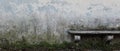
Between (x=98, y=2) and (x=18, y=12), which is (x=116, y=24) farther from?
(x=18, y=12)

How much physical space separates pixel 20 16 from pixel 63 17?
0.68 meters

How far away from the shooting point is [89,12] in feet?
18.3

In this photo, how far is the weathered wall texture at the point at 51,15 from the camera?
553cm

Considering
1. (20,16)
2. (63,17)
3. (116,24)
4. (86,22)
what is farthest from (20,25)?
(116,24)

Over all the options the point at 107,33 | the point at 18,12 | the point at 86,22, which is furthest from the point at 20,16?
the point at 107,33

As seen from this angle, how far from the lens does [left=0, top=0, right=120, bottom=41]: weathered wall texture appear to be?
5.53m

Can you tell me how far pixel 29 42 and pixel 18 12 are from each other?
0.51 metres

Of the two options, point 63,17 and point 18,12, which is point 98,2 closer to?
point 63,17

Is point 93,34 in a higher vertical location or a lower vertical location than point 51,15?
lower

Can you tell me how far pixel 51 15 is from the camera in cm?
555

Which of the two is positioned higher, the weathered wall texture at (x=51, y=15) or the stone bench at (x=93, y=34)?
the weathered wall texture at (x=51, y=15)

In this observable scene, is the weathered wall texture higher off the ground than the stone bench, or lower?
→ higher

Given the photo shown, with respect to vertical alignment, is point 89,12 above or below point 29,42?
above

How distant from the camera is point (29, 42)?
18.4 feet
